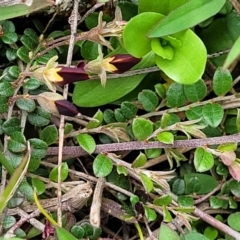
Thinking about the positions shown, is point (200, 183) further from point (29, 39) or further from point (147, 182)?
point (29, 39)

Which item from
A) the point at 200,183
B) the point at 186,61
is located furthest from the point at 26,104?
the point at 200,183

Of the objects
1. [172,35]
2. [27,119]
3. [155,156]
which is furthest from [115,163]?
[172,35]

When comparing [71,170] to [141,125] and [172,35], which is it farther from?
[172,35]

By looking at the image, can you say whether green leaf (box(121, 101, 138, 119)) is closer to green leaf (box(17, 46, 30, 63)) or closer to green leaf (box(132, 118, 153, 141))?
green leaf (box(132, 118, 153, 141))

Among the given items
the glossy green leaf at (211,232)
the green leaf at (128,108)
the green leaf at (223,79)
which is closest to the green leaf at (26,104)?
the green leaf at (128,108)

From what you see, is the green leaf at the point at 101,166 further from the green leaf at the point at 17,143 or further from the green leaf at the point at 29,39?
the green leaf at the point at 29,39

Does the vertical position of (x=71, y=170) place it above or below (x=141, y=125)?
below
